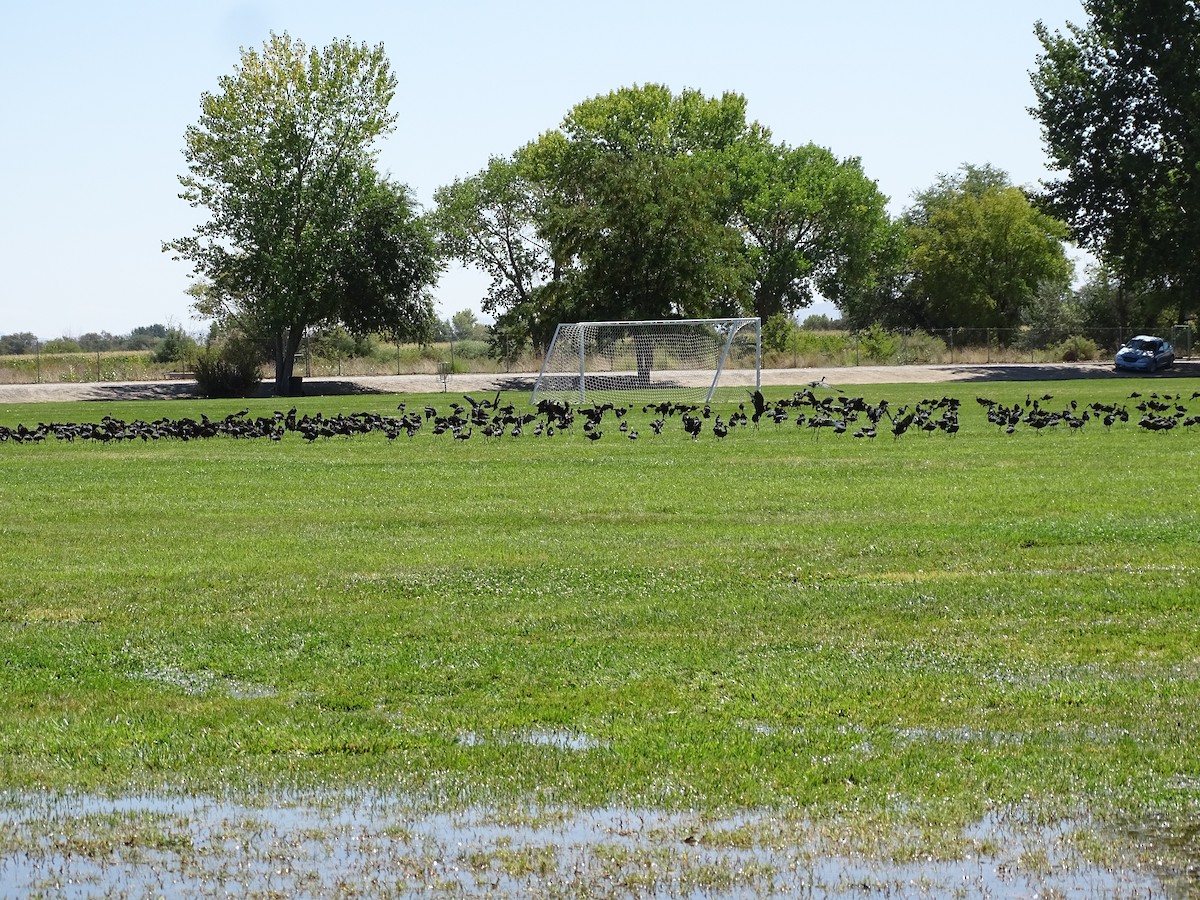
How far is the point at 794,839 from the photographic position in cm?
570

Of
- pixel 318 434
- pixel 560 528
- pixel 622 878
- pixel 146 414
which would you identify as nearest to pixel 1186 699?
pixel 622 878

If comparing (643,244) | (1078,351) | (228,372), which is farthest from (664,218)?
(1078,351)

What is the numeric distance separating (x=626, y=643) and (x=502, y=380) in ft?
183

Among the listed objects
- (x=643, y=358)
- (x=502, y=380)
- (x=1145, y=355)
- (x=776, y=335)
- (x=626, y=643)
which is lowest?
(x=626, y=643)

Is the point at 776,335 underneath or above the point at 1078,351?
above

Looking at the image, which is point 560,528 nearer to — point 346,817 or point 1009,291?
point 346,817

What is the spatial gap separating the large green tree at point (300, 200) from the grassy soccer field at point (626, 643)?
4520 centimetres

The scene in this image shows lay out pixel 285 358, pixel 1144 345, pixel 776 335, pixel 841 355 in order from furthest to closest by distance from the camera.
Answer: pixel 841 355 < pixel 776 335 < pixel 1144 345 < pixel 285 358

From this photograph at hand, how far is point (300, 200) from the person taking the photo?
62719 mm

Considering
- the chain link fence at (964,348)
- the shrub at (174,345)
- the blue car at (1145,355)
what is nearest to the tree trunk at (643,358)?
the chain link fence at (964,348)

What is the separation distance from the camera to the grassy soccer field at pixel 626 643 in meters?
6.55

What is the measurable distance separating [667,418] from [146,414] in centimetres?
1602

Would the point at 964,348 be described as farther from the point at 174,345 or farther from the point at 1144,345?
the point at 174,345

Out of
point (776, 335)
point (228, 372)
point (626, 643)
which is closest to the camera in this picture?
point (626, 643)
